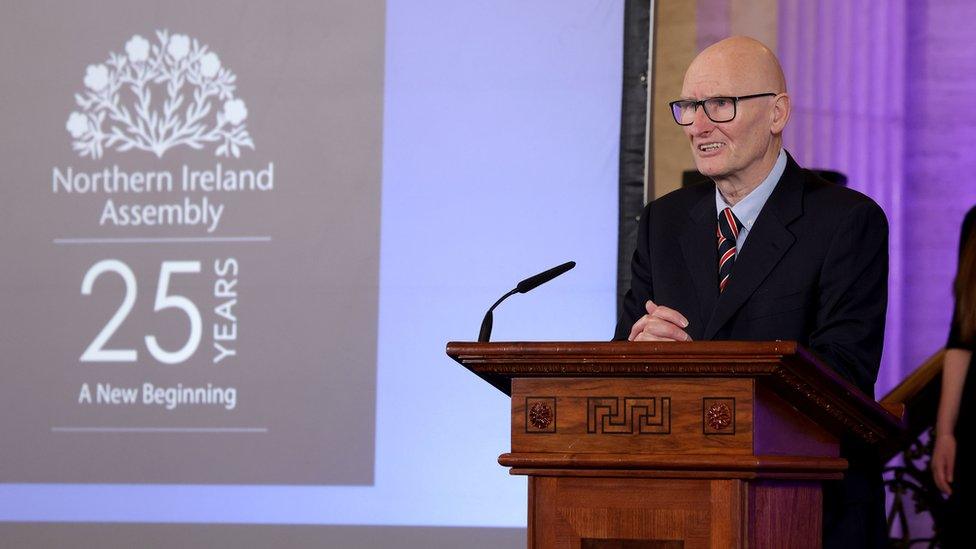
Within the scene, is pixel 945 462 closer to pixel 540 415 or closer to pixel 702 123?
pixel 702 123

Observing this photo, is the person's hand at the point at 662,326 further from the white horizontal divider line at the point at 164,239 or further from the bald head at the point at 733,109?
the white horizontal divider line at the point at 164,239

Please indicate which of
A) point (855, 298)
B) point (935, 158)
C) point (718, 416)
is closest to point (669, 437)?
point (718, 416)

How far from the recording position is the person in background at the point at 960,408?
11.5 ft

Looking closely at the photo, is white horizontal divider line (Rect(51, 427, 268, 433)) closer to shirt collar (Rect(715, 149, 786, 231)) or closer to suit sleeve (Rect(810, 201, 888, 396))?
shirt collar (Rect(715, 149, 786, 231))

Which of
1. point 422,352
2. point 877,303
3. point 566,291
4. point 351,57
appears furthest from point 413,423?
point 877,303

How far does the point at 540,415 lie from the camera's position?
1.69m

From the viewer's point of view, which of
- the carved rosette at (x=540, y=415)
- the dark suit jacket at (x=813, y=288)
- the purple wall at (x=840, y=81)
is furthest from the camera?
the purple wall at (x=840, y=81)

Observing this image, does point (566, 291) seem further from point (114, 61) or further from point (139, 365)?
point (114, 61)

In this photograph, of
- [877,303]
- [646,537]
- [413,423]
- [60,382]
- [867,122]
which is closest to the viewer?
[646,537]

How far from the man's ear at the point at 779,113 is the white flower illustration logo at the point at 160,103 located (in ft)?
6.70

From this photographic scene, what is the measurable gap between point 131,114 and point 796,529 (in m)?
2.84

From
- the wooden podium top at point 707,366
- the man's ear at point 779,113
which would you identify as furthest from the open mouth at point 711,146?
the wooden podium top at point 707,366

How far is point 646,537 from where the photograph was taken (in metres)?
1.62

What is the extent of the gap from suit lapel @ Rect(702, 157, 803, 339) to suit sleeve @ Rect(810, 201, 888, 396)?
8 centimetres
